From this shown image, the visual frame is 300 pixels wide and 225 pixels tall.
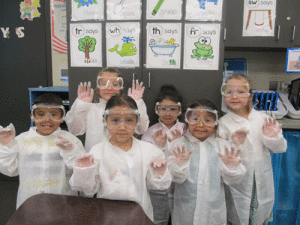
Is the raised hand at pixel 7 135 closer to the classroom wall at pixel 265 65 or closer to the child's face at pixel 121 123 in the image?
the child's face at pixel 121 123

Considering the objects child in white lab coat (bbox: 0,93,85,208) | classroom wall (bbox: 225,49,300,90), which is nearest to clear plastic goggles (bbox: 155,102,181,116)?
child in white lab coat (bbox: 0,93,85,208)

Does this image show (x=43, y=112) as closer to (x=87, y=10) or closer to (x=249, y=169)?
(x=87, y=10)

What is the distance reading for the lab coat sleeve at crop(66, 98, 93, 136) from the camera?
6.01 ft

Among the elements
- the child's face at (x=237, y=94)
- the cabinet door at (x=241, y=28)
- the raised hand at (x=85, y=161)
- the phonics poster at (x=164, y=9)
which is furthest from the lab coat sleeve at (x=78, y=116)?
the cabinet door at (x=241, y=28)

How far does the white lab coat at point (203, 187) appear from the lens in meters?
1.42

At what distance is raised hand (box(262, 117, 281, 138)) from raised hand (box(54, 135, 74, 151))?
4.54 feet

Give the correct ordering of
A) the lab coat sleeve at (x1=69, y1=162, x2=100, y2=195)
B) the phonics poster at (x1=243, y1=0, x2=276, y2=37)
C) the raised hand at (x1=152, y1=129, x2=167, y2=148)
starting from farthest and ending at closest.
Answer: the phonics poster at (x1=243, y1=0, x2=276, y2=37) < the raised hand at (x1=152, y1=129, x2=167, y2=148) < the lab coat sleeve at (x1=69, y1=162, x2=100, y2=195)

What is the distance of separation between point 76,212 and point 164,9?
1.95 metres

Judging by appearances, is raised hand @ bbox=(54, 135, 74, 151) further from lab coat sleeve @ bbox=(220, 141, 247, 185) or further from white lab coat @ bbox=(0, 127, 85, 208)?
lab coat sleeve @ bbox=(220, 141, 247, 185)

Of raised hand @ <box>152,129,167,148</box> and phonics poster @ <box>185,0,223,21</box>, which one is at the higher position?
phonics poster @ <box>185,0,223,21</box>

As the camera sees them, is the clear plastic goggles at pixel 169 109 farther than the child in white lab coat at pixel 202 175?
Yes

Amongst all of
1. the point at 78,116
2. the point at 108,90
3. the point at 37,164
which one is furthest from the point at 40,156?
the point at 108,90

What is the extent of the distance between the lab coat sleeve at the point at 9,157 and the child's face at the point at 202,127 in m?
1.23

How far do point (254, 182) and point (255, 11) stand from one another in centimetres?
184
